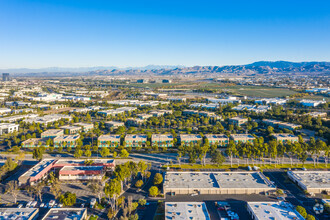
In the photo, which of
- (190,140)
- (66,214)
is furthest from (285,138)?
(66,214)

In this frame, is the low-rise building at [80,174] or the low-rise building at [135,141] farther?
the low-rise building at [135,141]

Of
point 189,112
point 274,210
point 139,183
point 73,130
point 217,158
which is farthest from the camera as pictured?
point 189,112

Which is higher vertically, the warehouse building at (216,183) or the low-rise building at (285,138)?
the low-rise building at (285,138)

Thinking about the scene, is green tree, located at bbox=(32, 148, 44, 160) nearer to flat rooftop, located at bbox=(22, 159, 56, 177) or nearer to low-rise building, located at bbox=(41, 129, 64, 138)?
flat rooftop, located at bbox=(22, 159, 56, 177)

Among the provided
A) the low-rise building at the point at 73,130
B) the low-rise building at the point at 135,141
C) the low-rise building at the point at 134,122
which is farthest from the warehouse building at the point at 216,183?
the low-rise building at the point at 134,122

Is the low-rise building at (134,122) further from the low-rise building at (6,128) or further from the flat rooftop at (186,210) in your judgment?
the flat rooftop at (186,210)

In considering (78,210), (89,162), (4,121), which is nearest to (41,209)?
(78,210)

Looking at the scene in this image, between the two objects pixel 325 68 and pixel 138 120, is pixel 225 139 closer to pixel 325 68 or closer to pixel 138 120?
pixel 138 120

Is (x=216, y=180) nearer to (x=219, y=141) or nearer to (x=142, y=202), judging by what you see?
(x=142, y=202)
